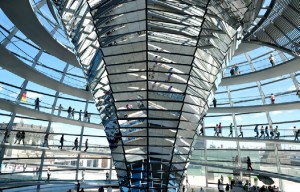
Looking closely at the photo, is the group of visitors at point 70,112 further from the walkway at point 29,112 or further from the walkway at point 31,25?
the walkway at point 31,25

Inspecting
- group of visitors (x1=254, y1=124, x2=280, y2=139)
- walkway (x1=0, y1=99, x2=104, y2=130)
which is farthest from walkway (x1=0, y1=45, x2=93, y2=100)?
group of visitors (x1=254, y1=124, x2=280, y2=139)

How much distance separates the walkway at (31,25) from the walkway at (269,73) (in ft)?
46.4

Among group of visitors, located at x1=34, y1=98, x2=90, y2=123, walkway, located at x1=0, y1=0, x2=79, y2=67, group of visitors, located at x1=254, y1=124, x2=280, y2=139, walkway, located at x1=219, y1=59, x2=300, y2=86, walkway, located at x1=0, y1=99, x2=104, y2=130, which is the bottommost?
group of visitors, located at x1=254, y1=124, x2=280, y2=139

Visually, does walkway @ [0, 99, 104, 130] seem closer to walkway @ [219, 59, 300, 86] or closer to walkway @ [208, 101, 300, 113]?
walkway @ [208, 101, 300, 113]

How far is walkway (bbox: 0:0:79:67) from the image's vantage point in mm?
14165

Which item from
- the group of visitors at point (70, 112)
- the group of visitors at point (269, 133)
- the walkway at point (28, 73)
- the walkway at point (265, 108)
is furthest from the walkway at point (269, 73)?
the walkway at point (28, 73)

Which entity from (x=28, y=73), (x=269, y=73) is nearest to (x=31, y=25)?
(x=28, y=73)

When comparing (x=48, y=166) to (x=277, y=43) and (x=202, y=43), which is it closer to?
(x=202, y=43)

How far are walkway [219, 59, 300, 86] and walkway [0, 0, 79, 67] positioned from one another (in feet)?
46.4

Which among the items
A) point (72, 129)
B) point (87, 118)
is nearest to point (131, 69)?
point (87, 118)

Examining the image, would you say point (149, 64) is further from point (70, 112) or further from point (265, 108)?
point (265, 108)

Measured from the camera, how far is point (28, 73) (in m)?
20.8

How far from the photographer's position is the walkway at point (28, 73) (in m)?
17.2

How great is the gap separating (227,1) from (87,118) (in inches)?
762
